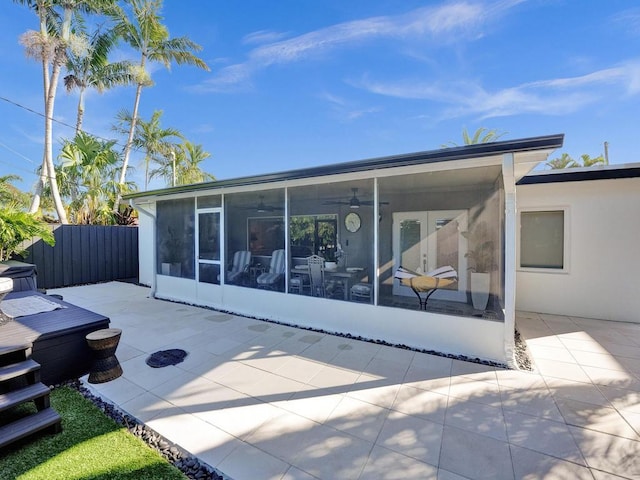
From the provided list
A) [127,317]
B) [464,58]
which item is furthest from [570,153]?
[127,317]

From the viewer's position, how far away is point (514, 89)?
10109 mm

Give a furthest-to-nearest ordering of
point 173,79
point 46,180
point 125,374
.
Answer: point 173,79 < point 46,180 < point 125,374

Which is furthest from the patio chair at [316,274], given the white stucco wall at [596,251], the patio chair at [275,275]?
the white stucco wall at [596,251]

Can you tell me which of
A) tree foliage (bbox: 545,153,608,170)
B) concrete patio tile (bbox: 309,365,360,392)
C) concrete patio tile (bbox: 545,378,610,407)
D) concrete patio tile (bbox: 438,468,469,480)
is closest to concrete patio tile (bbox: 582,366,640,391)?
concrete patio tile (bbox: 545,378,610,407)

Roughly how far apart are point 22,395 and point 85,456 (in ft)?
3.01

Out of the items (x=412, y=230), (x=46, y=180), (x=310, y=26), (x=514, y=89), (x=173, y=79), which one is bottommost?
(x=412, y=230)

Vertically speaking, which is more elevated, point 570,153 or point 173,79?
point 173,79

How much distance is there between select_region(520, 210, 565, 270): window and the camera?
19.2 feet

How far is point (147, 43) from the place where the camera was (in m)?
13.7

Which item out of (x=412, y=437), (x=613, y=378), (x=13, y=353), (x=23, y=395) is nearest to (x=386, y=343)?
(x=412, y=437)

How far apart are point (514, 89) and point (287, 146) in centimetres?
1208

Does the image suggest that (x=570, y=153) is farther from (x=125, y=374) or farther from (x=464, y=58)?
(x=125, y=374)

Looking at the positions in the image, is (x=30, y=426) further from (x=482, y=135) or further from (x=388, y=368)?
(x=482, y=135)

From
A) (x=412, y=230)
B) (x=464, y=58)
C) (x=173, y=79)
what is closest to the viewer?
(x=412, y=230)
